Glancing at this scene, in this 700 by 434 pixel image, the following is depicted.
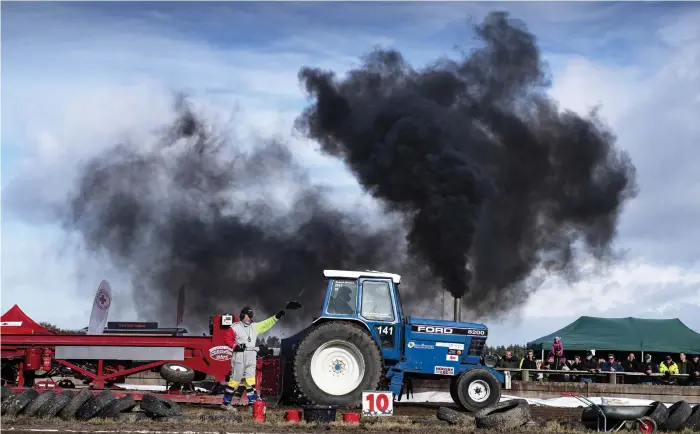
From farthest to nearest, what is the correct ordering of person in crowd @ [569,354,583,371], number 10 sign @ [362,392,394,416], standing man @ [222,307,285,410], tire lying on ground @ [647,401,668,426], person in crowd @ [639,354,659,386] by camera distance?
person in crowd @ [569,354,583,371], person in crowd @ [639,354,659,386], standing man @ [222,307,285,410], number 10 sign @ [362,392,394,416], tire lying on ground @ [647,401,668,426]

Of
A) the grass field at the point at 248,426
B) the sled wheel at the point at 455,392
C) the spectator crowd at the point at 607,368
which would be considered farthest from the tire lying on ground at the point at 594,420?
the spectator crowd at the point at 607,368

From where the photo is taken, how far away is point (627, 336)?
31.1m

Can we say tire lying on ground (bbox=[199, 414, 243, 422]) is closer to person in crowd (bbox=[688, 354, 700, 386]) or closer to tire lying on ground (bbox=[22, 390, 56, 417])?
tire lying on ground (bbox=[22, 390, 56, 417])

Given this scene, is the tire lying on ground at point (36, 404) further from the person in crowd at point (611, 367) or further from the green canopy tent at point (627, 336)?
the green canopy tent at point (627, 336)

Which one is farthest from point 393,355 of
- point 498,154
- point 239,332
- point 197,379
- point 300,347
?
point 498,154

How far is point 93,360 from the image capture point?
1814 cm

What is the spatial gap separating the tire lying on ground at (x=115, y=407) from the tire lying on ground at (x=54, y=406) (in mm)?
563

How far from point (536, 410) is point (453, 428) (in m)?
4.39

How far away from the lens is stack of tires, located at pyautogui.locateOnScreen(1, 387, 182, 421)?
45.4ft

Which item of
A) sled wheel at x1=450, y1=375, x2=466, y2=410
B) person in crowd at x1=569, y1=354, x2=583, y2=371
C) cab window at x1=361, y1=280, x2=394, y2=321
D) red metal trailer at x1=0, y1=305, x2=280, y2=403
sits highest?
cab window at x1=361, y1=280, x2=394, y2=321

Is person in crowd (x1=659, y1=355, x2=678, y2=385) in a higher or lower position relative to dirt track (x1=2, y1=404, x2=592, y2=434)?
higher

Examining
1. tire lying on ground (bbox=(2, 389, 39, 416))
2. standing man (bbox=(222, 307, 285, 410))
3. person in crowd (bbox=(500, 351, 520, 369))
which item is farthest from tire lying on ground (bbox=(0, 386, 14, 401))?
person in crowd (bbox=(500, 351, 520, 369))

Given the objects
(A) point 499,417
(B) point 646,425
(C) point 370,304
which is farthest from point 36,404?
(B) point 646,425

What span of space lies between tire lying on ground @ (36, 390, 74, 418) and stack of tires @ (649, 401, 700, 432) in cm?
912
